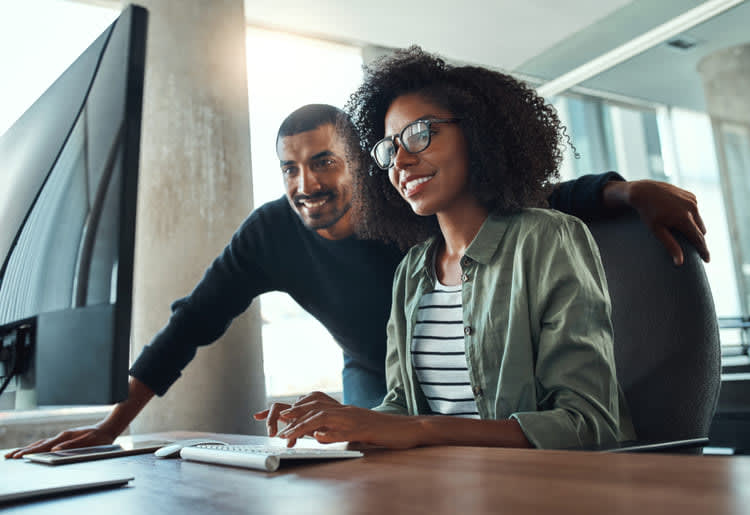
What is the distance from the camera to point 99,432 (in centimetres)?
135

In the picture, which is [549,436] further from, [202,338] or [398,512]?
[202,338]

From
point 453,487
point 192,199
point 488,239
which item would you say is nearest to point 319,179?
Result: point 192,199

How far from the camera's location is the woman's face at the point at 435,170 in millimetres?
1286

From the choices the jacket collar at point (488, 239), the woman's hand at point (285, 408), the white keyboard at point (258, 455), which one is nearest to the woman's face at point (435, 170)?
the jacket collar at point (488, 239)

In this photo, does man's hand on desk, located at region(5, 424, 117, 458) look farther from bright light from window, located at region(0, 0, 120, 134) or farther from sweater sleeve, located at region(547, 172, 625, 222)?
bright light from window, located at region(0, 0, 120, 134)

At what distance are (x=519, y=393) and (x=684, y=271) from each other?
359mm

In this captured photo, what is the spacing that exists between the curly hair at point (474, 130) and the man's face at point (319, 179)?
0.23 m

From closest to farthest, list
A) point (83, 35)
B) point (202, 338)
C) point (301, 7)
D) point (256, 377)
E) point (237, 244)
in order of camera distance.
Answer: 1. point (202, 338)
2. point (237, 244)
3. point (256, 377)
4. point (83, 35)
5. point (301, 7)

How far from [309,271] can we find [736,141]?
2.53 meters

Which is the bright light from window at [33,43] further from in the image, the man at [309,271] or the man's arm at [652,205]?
the man's arm at [652,205]

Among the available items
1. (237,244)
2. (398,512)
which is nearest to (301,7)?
(237,244)

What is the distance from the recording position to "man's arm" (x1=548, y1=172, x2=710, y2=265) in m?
1.09

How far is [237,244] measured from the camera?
6.34 feet

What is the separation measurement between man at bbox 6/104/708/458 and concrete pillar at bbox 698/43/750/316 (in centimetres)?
229
